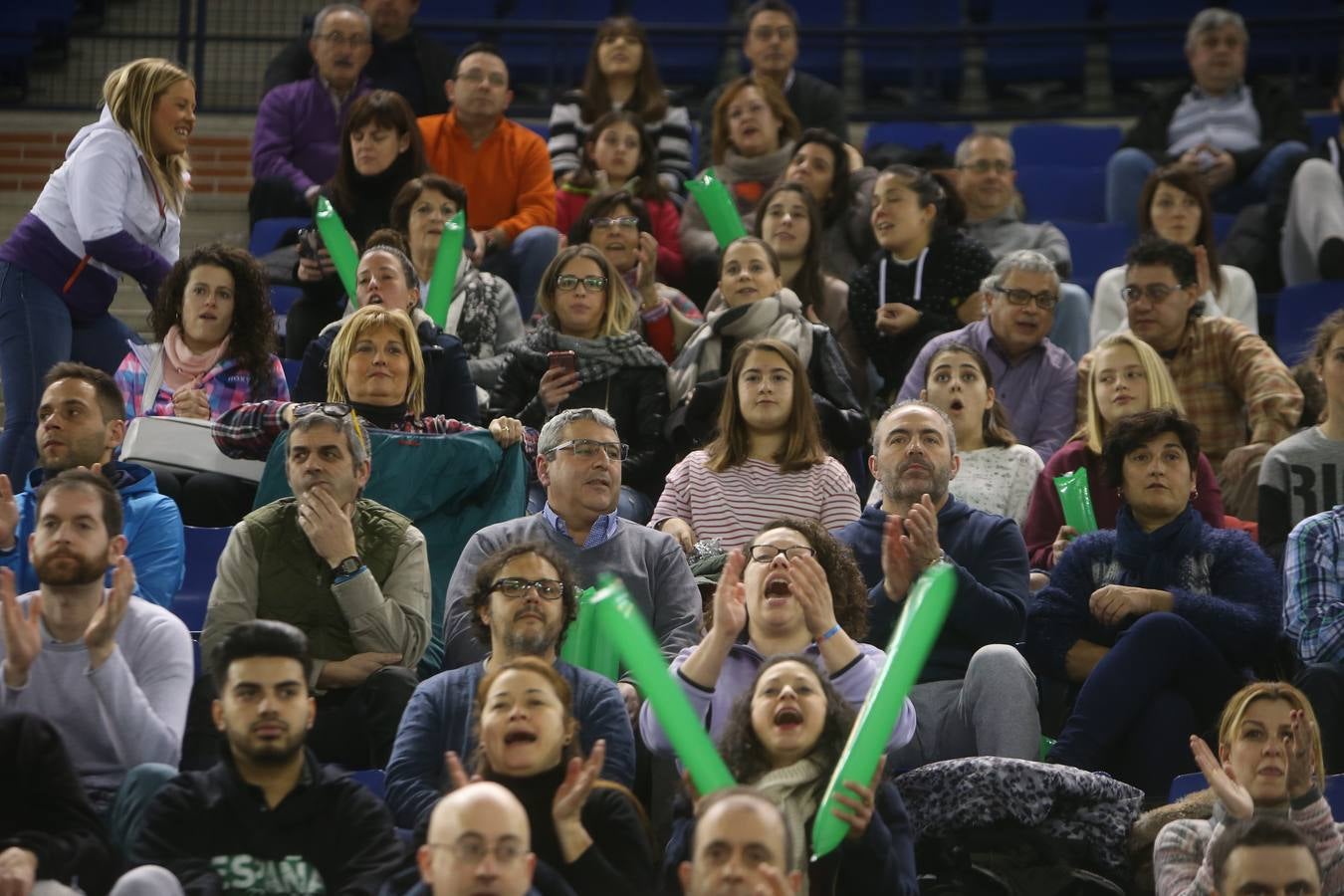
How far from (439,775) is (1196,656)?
165 centimetres

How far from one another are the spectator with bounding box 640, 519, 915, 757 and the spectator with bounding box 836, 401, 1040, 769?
0.53 feet

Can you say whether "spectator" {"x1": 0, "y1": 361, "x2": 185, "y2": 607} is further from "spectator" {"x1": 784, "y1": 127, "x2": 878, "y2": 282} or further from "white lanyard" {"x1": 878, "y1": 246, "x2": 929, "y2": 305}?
"spectator" {"x1": 784, "y1": 127, "x2": 878, "y2": 282}

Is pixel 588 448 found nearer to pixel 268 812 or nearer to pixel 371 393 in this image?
pixel 371 393

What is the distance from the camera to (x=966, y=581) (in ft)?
15.4

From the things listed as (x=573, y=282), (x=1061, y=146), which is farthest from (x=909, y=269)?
(x=1061, y=146)

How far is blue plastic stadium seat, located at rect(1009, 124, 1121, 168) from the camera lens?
29.1 ft

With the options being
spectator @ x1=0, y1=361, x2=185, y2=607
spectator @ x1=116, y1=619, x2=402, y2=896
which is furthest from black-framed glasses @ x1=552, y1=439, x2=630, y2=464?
spectator @ x1=116, y1=619, x2=402, y2=896

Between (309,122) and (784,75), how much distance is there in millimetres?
1743

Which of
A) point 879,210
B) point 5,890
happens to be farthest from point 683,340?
point 5,890

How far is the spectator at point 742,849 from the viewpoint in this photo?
11.3 feet

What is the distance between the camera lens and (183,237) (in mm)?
8391

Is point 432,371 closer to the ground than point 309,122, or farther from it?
closer to the ground

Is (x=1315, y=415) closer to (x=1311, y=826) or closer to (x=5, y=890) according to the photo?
(x=1311, y=826)

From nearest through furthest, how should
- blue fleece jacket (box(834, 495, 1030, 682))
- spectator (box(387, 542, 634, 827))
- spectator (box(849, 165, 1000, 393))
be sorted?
spectator (box(387, 542, 634, 827)) → blue fleece jacket (box(834, 495, 1030, 682)) → spectator (box(849, 165, 1000, 393))
